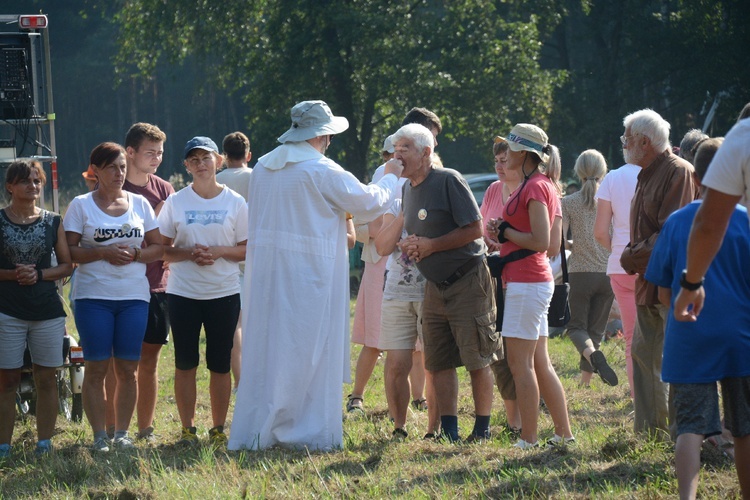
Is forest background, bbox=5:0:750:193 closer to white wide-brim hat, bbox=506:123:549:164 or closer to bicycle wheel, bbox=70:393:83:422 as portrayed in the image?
bicycle wheel, bbox=70:393:83:422

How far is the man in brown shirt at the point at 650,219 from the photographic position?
577cm

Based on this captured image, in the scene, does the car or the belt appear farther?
the car

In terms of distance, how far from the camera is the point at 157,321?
23.5 ft

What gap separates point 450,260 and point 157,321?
2.16m

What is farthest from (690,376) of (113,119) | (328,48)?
(113,119)

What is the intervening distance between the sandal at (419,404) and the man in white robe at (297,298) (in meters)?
1.96

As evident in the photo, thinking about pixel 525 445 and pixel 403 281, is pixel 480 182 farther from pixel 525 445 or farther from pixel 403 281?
pixel 525 445

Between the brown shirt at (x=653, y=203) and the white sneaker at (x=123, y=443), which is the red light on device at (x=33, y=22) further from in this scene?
the brown shirt at (x=653, y=203)

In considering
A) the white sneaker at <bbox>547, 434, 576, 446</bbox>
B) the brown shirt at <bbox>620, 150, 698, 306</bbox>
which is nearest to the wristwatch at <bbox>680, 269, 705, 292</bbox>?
the brown shirt at <bbox>620, 150, 698, 306</bbox>

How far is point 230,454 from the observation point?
6.21 meters

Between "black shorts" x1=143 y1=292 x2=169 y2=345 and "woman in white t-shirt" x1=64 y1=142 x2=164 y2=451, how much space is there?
36cm

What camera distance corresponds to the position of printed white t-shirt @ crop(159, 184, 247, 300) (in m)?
6.85

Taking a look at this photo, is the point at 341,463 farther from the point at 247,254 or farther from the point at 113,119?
the point at 113,119

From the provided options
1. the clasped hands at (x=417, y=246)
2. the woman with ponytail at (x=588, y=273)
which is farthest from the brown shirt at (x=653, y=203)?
the woman with ponytail at (x=588, y=273)
